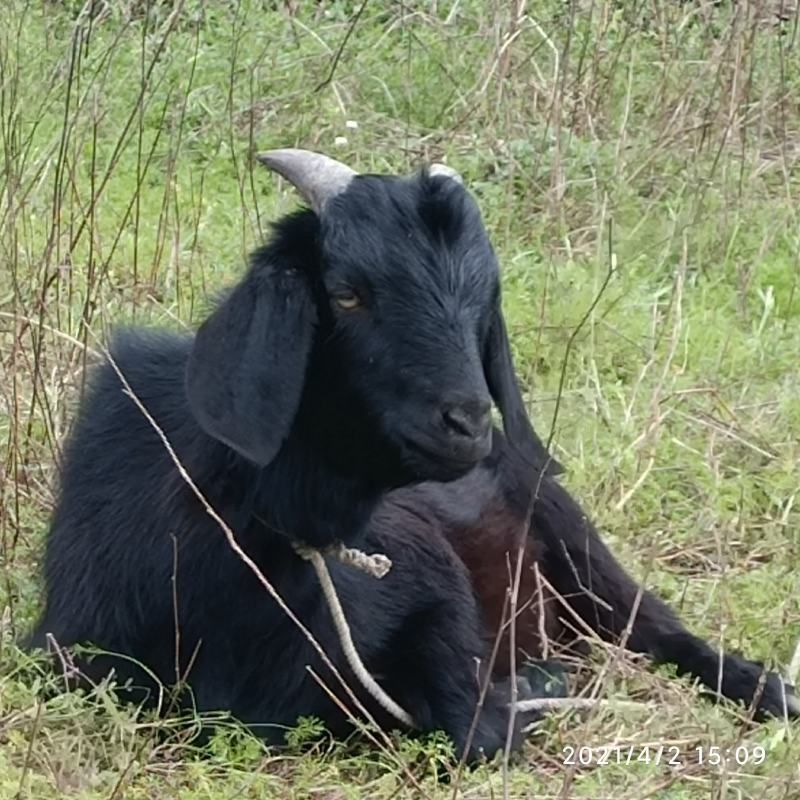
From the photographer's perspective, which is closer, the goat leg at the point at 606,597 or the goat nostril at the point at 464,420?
the goat nostril at the point at 464,420

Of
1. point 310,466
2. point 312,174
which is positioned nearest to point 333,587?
point 310,466

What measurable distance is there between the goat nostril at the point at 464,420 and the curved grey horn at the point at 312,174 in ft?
1.96

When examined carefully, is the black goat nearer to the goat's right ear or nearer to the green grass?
the goat's right ear

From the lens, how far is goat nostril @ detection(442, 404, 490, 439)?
3.84m

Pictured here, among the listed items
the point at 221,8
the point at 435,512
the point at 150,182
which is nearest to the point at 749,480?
the point at 435,512

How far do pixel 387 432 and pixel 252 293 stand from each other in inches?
16.4

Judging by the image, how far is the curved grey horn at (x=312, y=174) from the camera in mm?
4160

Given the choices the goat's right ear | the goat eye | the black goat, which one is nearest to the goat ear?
the black goat

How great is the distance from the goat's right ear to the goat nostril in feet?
1.14

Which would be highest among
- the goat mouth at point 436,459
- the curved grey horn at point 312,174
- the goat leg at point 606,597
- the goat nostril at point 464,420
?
the curved grey horn at point 312,174

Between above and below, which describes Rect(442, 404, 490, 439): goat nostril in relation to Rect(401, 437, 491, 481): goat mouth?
above

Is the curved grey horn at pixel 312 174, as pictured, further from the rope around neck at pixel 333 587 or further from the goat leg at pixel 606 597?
the goat leg at pixel 606 597

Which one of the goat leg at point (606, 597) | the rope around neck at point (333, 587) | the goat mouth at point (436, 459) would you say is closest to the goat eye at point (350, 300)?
the goat mouth at point (436, 459)

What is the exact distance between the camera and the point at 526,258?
724 cm
